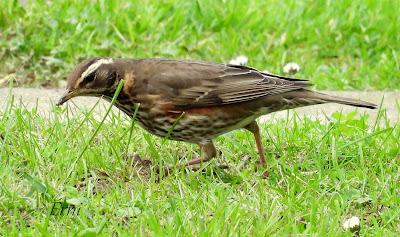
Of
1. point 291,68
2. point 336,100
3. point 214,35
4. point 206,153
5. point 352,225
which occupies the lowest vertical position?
point 352,225

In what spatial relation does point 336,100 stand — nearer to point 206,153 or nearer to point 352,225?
point 206,153

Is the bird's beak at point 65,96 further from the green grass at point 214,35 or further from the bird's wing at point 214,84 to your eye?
the green grass at point 214,35

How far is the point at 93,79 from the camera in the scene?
686 centimetres

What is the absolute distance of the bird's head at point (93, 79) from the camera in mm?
6805

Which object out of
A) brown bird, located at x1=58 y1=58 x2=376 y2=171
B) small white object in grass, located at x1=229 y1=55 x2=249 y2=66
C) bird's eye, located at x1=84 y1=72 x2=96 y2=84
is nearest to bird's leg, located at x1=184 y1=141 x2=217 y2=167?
brown bird, located at x1=58 y1=58 x2=376 y2=171

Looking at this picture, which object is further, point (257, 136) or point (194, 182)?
point (257, 136)

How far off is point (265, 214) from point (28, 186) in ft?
5.00

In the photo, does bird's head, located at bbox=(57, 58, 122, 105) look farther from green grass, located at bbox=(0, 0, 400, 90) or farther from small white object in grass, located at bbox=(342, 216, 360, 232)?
green grass, located at bbox=(0, 0, 400, 90)

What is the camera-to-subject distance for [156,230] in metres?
5.69

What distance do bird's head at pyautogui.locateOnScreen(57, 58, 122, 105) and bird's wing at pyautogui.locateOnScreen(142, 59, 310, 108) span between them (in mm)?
316

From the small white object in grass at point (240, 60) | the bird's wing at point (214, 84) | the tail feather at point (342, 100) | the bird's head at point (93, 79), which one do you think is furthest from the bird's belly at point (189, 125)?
the small white object in grass at point (240, 60)

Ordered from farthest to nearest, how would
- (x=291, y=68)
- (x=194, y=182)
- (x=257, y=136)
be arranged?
(x=291, y=68) → (x=257, y=136) → (x=194, y=182)

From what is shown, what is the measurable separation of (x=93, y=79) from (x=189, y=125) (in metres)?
0.72

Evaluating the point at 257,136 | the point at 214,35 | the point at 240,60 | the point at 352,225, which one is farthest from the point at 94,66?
the point at 214,35
